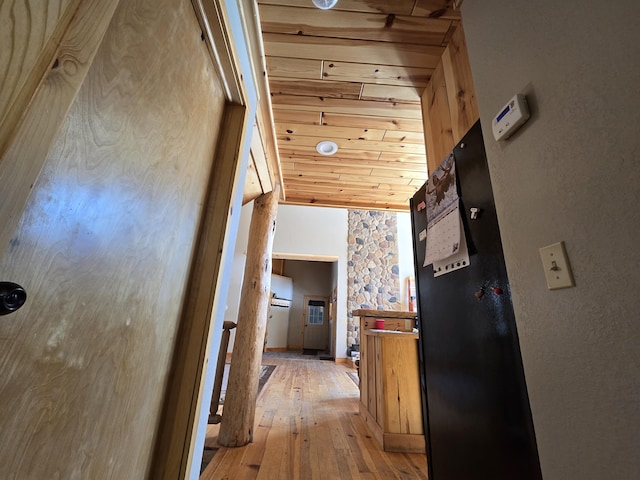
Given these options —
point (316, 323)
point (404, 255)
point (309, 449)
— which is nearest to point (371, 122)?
point (309, 449)

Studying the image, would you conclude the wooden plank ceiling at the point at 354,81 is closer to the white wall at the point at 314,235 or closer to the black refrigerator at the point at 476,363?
the black refrigerator at the point at 476,363

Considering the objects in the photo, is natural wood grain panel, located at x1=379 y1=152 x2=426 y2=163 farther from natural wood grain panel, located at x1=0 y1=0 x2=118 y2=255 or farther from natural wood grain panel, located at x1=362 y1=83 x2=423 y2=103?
natural wood grain panel, located at x1=0 y1=0 x2=118 y2=255

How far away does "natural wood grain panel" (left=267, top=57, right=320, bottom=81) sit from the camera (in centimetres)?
156

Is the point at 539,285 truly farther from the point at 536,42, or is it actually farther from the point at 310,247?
the point at 310,247

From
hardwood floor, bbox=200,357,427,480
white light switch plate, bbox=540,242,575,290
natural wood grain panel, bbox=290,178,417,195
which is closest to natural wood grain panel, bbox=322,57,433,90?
natural wood grain panel, bbox=290,178,417,195

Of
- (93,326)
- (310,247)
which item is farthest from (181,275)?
(310,247)

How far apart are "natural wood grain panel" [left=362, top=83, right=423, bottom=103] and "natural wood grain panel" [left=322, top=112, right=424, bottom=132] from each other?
0.15 m

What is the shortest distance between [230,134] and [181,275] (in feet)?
2.14

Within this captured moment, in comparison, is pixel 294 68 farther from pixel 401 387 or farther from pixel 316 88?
pixel 401 387

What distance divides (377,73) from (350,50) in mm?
224

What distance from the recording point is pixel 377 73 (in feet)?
5.21

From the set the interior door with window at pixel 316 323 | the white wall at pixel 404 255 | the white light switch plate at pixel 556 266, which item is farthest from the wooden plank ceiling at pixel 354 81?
the interior door with window at pixel 316 323

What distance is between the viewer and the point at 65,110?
392 mm

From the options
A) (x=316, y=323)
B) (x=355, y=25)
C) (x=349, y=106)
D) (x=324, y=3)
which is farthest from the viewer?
(x=316, y=323)
